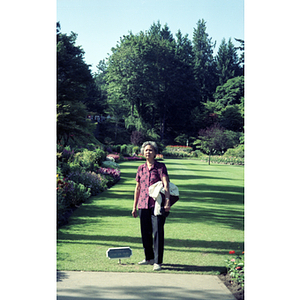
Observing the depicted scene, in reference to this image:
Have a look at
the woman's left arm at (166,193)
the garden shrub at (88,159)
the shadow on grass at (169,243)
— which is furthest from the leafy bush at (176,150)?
the woman's left arm at (166,193)

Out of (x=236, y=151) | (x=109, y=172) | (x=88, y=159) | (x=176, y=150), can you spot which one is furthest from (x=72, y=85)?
(x=236, y=151)

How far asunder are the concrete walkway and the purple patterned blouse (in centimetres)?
79

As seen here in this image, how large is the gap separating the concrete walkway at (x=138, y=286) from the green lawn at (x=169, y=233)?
212 mm

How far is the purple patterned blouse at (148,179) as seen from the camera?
378 cm

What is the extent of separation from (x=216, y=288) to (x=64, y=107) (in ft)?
22.7

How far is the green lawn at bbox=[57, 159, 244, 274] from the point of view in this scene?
4.05 m

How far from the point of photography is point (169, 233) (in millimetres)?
5496

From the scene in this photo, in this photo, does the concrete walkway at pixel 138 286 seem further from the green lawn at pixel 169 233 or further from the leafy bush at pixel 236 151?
the leafy bush at pixel 236 151

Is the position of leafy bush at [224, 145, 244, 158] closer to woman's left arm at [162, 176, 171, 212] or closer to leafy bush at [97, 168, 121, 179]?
leafy bush at [97, 168, 121, 179]

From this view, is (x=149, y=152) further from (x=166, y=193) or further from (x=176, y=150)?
(x=176, y=150)

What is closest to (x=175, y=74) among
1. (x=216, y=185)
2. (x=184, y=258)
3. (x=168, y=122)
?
(x=168, y=122)

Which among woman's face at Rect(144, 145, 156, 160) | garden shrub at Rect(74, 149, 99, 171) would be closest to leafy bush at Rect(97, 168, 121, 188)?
garden shrub at Rect(74, 149, 99, 171)

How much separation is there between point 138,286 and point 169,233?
2.21m

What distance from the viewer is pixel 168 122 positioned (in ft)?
23.1
